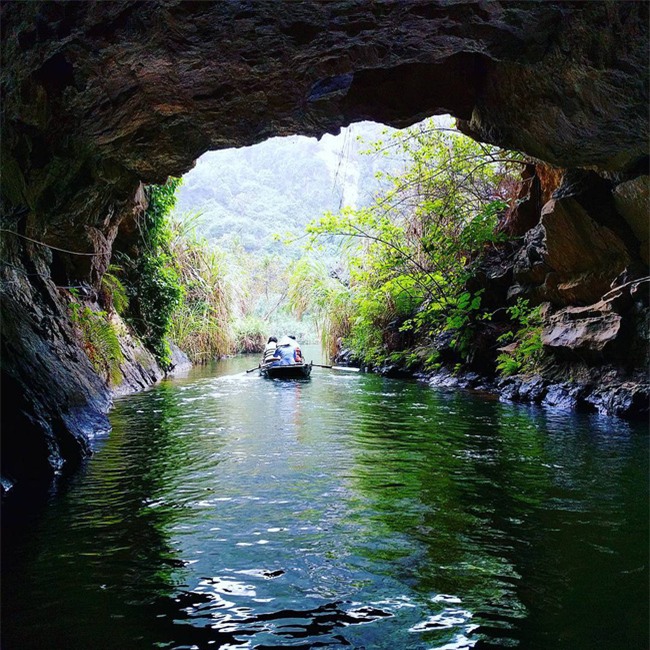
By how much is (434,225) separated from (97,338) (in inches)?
294

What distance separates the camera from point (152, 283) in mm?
14898

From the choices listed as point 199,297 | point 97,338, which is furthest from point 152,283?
point 199,297

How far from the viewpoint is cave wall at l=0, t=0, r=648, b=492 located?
13.0 feet

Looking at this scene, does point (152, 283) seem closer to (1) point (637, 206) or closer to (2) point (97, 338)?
(2) point (97, 338)

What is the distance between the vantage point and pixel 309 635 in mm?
2371

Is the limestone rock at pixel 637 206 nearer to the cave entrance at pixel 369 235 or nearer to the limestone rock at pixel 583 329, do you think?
the limestone rock at pixel 583 329

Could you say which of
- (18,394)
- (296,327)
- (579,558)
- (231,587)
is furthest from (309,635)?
(296,327)

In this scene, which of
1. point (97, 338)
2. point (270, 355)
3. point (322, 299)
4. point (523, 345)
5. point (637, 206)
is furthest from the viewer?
point (322, 299)

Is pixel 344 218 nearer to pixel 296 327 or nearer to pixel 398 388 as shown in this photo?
pixel 398 388

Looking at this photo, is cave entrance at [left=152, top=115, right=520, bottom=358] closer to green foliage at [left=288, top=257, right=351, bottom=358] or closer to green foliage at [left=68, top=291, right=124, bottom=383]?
green foliage at [left=288, top=257, right=351, bottom=358]

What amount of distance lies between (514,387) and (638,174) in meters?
4.68

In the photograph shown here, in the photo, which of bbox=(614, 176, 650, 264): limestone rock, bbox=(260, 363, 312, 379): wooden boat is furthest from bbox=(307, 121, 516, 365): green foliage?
bbox=(260, 363, 312, 379): wooden boat

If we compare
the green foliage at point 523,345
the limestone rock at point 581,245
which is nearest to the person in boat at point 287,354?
the green foliage at point 523,345

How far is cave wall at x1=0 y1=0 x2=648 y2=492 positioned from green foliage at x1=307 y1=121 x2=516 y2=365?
4040mm
